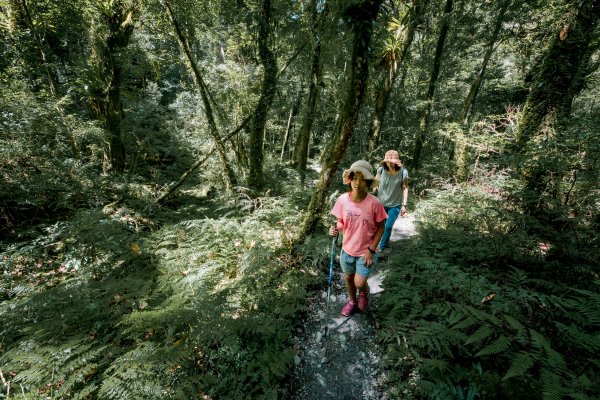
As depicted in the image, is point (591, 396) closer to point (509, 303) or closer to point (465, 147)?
point (509, 303)

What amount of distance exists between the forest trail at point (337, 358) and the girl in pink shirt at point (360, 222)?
2.55 ft

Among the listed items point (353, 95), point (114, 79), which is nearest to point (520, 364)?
point (353, 95)

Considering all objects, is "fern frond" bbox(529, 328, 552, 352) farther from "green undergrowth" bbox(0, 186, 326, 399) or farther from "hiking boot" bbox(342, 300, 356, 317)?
"green undergrowth" bbox(0, 186, 326, 399)

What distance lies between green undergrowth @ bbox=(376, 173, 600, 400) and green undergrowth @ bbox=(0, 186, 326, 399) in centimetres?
166

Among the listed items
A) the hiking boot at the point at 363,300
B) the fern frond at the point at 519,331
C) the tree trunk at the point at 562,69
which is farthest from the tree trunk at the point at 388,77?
the fern frond at the point at 519,331

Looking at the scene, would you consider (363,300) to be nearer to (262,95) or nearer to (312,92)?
(262,95)

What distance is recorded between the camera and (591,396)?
209 centimetres

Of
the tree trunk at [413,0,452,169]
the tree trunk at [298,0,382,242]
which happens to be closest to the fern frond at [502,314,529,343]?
the tree trunk at [298,0,382,242]

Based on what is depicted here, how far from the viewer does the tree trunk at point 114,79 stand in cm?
871

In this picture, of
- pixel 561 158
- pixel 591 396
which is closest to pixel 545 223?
pixel 561 158

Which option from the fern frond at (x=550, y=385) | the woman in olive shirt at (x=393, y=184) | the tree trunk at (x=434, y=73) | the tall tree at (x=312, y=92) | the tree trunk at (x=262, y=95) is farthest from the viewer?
the tree trunk at (x=434, y=73)

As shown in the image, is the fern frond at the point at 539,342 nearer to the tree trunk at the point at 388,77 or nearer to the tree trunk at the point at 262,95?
the tree trunk at the point at 262,95

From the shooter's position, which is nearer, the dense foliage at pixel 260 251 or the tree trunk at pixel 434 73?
the dense foliage at pixel 260 251

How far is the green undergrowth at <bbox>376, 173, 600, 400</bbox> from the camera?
2459 millimetres
